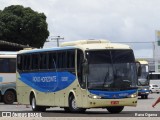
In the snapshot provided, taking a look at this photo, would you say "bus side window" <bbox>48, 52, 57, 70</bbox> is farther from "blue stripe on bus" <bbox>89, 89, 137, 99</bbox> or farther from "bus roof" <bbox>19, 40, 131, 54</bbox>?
"blue stripe on bus" <bbox>89, 89, 137, 99</bbox>

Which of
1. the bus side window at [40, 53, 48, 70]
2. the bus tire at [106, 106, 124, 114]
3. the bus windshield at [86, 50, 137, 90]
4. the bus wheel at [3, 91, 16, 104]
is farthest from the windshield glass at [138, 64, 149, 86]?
the bus windshield at [86, 50, 137, 90]

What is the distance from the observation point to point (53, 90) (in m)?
29.1

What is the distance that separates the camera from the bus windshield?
84.6 ft

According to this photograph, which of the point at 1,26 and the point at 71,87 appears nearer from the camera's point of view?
the point at 71,87

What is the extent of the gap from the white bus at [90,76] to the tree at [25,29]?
41.7 m

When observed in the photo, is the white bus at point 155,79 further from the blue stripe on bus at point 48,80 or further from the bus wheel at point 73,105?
the bus wheel at point 73,105

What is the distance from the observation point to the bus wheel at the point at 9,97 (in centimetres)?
4169

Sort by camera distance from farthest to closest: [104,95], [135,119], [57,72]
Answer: [57,72]
[104,95]
[135,119]

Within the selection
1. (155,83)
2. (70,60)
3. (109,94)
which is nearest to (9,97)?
(70,60)

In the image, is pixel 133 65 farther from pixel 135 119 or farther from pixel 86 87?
pixel 135 119

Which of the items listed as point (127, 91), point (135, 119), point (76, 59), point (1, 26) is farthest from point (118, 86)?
point (1, 26)

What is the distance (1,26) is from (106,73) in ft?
154

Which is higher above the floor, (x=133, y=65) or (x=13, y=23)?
(x=13, y=23)

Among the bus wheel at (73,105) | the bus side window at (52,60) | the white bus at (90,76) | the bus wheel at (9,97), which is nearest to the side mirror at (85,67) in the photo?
the white bus at (90,76)
